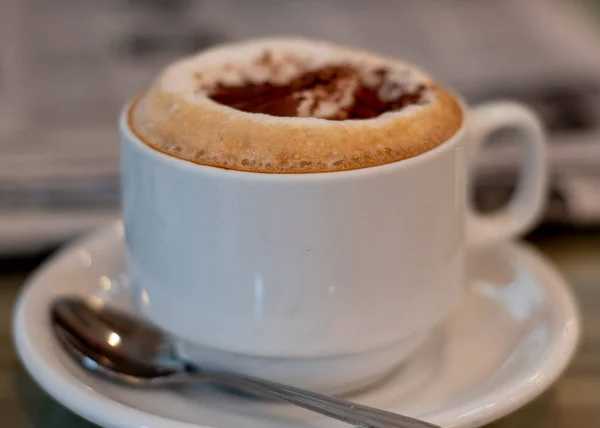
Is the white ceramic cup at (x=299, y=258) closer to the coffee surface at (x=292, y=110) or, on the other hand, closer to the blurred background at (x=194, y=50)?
the coffee surface at (x=292, y=110)

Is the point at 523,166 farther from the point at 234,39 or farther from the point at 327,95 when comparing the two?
the point at 234,39

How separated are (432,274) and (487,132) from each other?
0.16m

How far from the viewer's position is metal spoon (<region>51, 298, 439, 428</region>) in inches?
17.6

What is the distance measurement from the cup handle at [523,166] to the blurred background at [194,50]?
0.63 ft

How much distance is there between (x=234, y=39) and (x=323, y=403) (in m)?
0.98

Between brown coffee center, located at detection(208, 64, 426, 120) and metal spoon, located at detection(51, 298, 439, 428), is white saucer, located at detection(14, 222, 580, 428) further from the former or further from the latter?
brown coffee center, located at detection(208, 64, 426, 120)

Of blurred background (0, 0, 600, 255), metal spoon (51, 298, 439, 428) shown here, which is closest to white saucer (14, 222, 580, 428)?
metal spoon (51, 298, 439, 428)

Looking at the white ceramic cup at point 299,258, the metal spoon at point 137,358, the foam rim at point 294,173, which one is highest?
the foam rim at point 294,173

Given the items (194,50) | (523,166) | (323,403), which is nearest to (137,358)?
(323,403)

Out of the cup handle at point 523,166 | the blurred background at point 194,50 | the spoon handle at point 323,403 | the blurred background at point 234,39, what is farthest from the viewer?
the blurred background at point 194,50

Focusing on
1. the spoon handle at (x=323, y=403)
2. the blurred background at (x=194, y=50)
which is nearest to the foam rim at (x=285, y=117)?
the spoon handle at (x=323, y=403)

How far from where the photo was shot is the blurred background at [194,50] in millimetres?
827

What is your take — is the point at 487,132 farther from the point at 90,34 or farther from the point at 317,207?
the point at 90,34

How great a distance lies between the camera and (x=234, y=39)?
4.19ft
